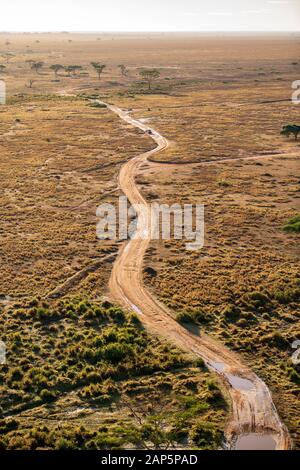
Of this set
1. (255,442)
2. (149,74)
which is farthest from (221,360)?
(149,74)

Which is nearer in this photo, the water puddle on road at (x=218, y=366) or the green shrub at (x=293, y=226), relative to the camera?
the water puddle on road at (x=218, y=366)

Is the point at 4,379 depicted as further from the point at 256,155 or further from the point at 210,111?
the point at 210,111

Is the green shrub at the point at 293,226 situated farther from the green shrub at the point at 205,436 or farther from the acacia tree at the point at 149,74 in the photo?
the acacia tree at the point at 149,74

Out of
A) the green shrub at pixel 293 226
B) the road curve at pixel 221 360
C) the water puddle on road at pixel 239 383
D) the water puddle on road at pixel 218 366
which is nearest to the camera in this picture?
the road curve at pixel 221 360

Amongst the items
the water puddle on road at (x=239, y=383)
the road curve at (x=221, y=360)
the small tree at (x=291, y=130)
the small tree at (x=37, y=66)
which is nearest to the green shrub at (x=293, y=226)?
the road curve at (x=221, y=360)

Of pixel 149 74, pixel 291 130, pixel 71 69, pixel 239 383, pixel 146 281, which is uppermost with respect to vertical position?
pixel 71 69

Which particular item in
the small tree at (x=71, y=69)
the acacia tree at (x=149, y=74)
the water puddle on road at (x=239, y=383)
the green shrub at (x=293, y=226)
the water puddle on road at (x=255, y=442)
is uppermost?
the small tree at (x=71, y=69)

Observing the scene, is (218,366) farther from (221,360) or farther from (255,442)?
(255,442)
